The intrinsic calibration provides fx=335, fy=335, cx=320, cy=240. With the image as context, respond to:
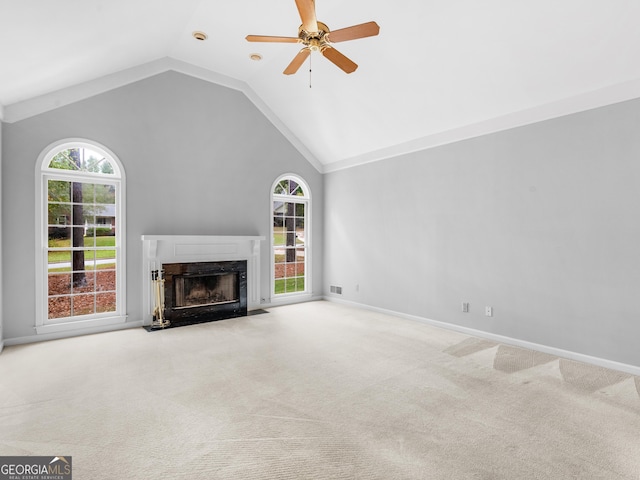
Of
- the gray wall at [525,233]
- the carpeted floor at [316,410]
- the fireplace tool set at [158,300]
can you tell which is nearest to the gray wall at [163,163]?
the fireplace tool set at [158,300]

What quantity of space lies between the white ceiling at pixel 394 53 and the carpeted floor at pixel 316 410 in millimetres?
2957

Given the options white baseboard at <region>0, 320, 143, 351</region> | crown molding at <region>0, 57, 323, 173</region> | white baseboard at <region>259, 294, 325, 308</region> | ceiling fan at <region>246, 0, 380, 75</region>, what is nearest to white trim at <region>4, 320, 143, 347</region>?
white baseboard at <region>0, 320, 143, 351</region>

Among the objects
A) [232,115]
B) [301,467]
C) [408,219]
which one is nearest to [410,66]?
[408,219]

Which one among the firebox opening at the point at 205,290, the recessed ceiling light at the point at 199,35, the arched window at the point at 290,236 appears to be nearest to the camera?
the recessed ceiling light at the point at 199,35

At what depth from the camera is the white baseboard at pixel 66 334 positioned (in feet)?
13.6

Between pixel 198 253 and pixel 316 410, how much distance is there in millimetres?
3569

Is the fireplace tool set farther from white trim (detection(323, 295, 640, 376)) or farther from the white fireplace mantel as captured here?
white trim (detection(323, 295, 640, 376))

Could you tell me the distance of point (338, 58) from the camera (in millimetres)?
3117

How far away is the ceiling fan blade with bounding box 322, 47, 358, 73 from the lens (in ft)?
9.85

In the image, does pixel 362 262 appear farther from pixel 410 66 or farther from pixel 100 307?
pixel 100 307

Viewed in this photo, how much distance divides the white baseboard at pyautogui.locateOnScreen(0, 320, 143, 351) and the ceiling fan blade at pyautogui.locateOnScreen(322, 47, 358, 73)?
444 cm

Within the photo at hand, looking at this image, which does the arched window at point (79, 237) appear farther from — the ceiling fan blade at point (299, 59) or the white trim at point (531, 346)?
the white trim at point (531, 346)

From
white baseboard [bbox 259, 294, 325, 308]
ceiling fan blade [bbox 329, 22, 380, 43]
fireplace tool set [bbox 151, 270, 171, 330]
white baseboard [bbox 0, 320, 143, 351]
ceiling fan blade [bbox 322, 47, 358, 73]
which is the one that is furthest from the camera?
white baseboard [bbox 259, 294, 325, 308]

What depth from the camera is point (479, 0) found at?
3.22 m
